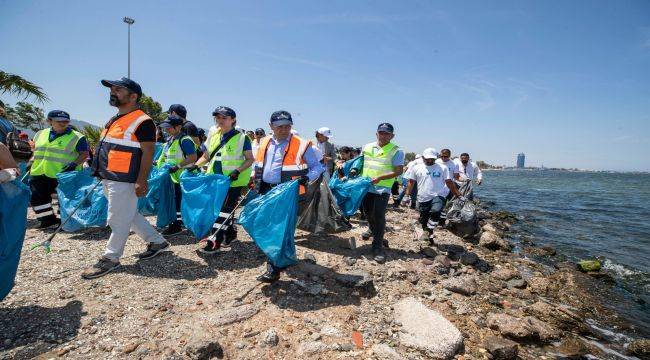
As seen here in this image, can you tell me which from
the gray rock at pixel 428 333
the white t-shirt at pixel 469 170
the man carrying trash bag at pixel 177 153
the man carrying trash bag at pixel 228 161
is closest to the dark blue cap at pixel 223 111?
the man carrying trash bag at pixel 228 161

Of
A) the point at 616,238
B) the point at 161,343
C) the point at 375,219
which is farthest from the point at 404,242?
the point at 616,238

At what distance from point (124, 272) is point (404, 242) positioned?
16.0 ft

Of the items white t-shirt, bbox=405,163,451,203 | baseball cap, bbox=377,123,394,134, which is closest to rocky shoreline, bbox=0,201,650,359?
white t-shirt, bbox=405,163,451,203

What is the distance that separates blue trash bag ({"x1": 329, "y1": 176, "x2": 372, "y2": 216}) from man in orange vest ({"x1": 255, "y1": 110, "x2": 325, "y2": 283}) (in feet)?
4.76

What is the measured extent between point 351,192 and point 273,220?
91.7 inches

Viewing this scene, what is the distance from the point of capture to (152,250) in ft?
14.0

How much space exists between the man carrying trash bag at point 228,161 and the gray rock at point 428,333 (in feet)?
8.82

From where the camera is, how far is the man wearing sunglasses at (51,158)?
5312mm

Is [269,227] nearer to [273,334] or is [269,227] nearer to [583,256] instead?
[273,334]

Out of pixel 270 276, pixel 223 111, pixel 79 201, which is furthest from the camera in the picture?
pixel 79 201

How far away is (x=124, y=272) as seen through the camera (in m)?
3.84

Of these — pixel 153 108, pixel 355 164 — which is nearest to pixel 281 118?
pixel 355 164

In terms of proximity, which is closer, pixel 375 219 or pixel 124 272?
pixel 124 272

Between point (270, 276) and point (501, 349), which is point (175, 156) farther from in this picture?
point (501, 349)
